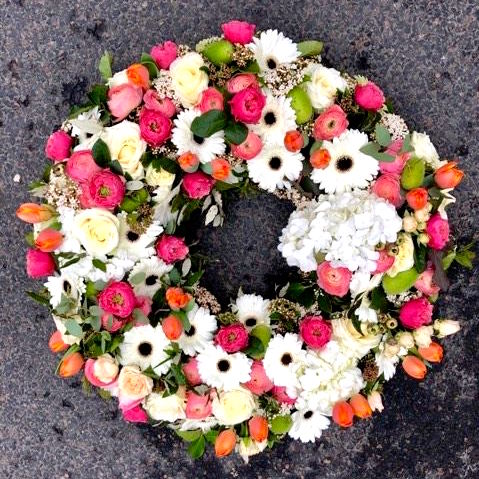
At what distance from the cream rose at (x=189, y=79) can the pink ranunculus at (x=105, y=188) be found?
0.76 ft

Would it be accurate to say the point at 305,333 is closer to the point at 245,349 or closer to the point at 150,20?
the point at 245,349

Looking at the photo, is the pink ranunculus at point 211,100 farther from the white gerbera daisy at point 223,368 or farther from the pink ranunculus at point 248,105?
the white gerbera daisy at point 223,368

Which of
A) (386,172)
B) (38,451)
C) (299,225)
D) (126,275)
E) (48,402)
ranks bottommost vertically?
(38,451)

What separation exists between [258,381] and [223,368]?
9cm

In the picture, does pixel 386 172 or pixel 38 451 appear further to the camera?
pixel 38 451

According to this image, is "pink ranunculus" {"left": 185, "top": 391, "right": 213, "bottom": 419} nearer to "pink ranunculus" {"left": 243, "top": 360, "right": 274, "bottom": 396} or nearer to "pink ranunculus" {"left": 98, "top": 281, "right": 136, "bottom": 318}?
"pink ranunculus" {"left": 243, "top": 360, "right": 274, "bottom": 396}

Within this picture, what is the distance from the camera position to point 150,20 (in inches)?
65.6

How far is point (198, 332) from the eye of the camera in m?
1.50

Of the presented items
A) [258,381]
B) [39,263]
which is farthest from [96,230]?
[258,381]

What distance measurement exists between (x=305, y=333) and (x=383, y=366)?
0.21 m

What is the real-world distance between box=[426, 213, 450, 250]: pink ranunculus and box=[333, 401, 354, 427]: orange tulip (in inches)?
16.7

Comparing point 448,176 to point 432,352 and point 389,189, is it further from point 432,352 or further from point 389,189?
point 432,352

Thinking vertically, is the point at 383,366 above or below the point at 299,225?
below

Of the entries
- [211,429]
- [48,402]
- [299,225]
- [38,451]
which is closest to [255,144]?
[299,225]
